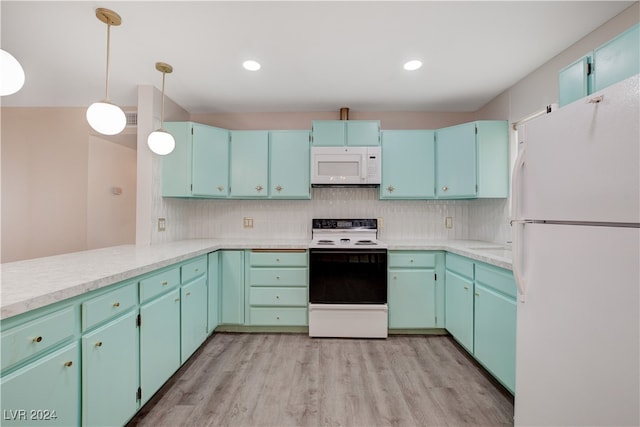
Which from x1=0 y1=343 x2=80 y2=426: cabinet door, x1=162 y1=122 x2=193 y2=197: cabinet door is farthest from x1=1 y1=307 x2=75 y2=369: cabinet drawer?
x1=162 y1=122 x2=193 y2=197: cabinet door

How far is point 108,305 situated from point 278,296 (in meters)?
1.55

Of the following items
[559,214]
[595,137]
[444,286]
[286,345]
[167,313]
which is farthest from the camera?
[444,286]

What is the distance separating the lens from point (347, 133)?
2.86 metres

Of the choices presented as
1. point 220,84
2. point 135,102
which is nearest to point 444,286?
point 220,84

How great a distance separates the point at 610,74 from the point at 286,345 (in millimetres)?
2711

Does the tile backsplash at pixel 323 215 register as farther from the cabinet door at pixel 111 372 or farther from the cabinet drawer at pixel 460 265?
the cabinet door at pixel 111 372

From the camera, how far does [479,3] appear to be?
1.50 meters

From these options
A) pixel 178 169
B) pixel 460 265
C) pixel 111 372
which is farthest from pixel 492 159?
pixel 111 372

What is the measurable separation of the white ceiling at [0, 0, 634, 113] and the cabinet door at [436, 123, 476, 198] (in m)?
0.40

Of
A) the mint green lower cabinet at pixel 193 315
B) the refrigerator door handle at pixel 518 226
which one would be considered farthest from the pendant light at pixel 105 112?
the refrigerator door handle at pixel 518 226

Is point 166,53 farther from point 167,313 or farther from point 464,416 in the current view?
point 464,416

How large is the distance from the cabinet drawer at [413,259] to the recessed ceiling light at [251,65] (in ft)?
6.80

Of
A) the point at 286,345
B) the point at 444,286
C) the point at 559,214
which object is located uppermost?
the point at 559,214

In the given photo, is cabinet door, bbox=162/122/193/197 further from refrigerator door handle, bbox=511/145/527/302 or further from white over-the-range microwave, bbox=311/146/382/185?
refrigerator door handle, bbox=511/145/527/302
